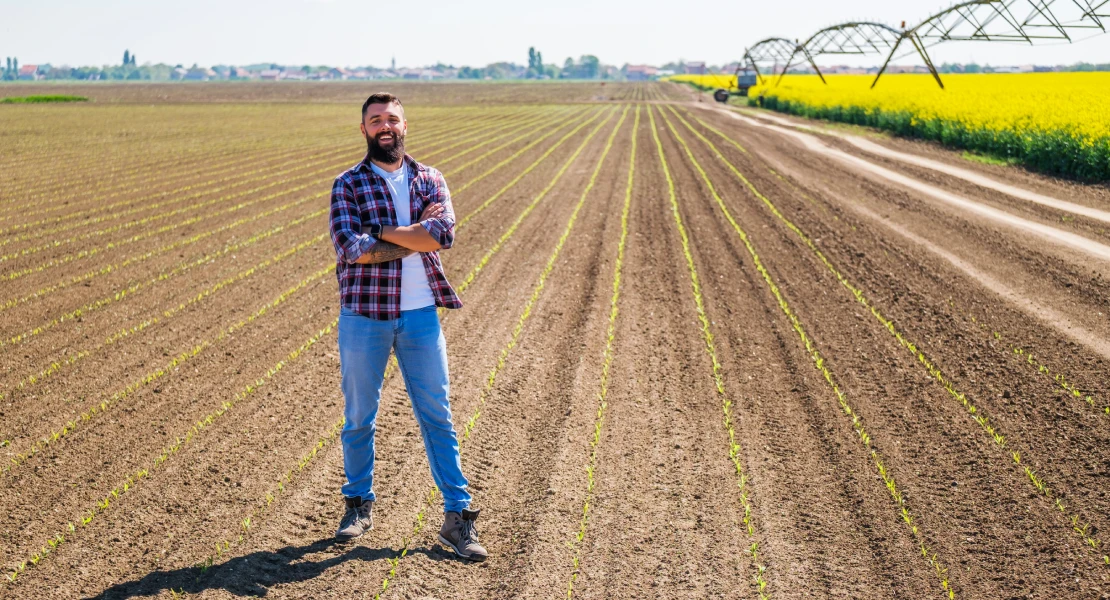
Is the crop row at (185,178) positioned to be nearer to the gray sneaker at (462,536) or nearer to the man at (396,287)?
the man at (396,287)

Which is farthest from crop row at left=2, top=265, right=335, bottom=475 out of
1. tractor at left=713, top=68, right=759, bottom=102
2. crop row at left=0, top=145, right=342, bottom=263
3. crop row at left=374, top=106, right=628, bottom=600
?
tractor at left=713, top=68, right=759, bottom=102

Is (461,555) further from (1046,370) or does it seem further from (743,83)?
(743,83)

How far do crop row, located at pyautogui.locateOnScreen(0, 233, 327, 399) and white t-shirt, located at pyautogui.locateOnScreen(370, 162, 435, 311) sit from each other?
15.1ft

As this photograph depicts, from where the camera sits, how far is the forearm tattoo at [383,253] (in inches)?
160

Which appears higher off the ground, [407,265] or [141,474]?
[407,265]

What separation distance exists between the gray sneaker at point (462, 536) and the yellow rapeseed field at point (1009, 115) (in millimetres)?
19693

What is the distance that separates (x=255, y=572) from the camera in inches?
168

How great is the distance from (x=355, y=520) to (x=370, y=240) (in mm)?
1622

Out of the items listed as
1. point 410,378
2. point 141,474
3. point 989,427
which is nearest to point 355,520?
point 410,378

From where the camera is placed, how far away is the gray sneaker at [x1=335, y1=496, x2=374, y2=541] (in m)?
4.55

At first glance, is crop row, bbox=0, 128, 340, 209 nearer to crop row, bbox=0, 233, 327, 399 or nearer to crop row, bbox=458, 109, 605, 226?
crop row, bbox=0, 233, 327, 399

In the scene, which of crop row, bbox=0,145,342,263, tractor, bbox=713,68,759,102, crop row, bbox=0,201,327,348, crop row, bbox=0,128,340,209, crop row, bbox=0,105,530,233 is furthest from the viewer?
tractor, bbox=713,68,759,102

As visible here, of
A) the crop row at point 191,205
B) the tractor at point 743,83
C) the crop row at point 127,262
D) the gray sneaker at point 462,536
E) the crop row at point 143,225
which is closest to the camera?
the gray sneaker at point 462,536

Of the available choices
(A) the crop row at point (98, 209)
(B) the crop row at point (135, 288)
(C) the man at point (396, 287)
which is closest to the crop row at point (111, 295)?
(B) the crop row at point (135, 288)
